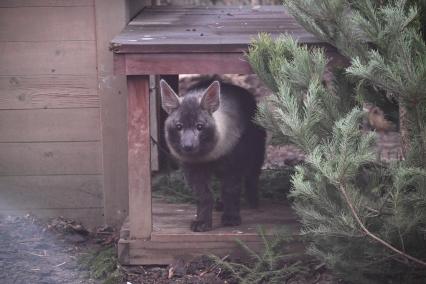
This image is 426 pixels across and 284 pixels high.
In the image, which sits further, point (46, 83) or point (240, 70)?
point (46, 83)

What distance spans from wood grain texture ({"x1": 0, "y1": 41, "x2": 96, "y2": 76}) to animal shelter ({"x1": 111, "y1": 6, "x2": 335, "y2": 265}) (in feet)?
1.94

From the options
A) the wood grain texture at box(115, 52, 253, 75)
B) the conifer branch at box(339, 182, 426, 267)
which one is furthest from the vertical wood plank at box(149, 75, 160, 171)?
the conifer branch at box(339, 182, 426, 267)

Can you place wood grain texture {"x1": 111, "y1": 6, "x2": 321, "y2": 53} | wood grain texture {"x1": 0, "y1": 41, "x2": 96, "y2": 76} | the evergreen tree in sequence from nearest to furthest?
the evergreen tree → wood grain texture {"x1": 111, "y1": 6, "x2": 321, "y2": 53} → wood grain texture {"x1": 0, "y1": 41, "x2": 96, "y2": 76}

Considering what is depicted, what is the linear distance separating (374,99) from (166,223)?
200 cm

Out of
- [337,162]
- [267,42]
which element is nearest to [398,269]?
[337,162]

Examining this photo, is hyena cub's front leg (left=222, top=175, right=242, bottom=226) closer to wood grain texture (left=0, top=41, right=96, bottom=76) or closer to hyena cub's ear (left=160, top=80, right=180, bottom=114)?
hyena cub's ear (left=160, top=80, right=180, bottom=114)

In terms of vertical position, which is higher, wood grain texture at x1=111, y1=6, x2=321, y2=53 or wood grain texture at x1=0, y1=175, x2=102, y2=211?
wood grain texture at x1=111, y1=6, x2=321, y2=53

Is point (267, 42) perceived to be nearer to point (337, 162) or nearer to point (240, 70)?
point (240, 70)

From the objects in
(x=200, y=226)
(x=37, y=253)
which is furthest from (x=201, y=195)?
(x=37, y=253)

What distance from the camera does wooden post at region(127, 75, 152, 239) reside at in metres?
5.56

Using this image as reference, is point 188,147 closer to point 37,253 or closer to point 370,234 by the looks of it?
point 37,253

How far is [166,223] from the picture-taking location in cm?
626

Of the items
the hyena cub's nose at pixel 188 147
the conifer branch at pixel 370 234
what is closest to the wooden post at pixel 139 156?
the hyena cub's nose at pixel 188 147

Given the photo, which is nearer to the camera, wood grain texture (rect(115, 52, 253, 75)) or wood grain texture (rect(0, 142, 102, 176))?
wood grain texture (rect(115, 52, 253, 75))
